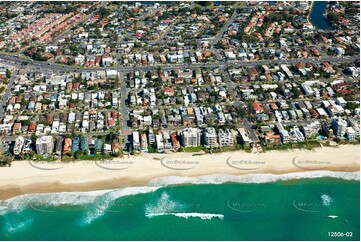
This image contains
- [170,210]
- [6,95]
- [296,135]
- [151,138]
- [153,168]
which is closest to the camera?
[170,210]

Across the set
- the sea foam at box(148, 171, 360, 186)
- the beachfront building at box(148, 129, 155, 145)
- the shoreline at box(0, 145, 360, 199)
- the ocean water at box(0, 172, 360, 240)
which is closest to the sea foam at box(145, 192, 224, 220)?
the ocean water at box(0, 172, 360, 240)

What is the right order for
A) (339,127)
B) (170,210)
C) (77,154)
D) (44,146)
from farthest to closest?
(339,127)
(44,146)
(77,154)
(170,210)

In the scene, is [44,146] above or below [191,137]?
below

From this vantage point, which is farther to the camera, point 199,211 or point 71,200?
point 71,200

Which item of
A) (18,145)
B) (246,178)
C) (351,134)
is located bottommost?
(246,178)

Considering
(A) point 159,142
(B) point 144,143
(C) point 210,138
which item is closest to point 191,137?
(C) point 210,138

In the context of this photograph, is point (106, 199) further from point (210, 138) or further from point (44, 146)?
point (210, 138)

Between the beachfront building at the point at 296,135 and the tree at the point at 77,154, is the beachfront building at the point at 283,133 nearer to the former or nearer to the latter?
the beachfront building at the point at 296,135
